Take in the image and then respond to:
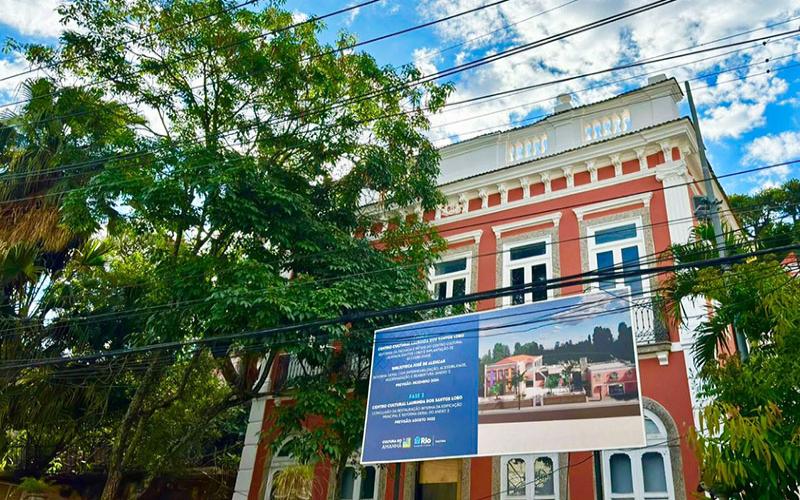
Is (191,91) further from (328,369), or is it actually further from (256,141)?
(328,369)

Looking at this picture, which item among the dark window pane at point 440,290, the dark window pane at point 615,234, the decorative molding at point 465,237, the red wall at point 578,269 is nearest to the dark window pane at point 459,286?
the dark window pane at point 440,290

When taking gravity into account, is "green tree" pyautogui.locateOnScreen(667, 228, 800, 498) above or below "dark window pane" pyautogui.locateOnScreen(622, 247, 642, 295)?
below

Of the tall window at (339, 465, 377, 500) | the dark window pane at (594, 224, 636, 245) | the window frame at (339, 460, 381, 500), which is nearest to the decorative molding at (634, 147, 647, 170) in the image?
the dark window pane at (594, 224, 636, 245)

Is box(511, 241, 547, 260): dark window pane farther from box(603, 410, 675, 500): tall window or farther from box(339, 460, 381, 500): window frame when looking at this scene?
box(339, 460, 381, 500): window frame

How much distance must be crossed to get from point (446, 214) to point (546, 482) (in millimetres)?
6042

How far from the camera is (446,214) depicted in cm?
1297

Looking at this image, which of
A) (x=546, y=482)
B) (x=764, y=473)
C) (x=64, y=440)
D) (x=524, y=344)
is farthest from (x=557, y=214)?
(x=64, y=440)

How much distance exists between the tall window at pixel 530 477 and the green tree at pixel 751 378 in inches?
146

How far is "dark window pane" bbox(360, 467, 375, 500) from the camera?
36.2ft

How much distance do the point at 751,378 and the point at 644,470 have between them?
389cm

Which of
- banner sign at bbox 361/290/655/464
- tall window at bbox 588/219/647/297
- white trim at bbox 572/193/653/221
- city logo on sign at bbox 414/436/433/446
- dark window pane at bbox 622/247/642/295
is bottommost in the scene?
city logo on sign at bbox 414/436/433/446

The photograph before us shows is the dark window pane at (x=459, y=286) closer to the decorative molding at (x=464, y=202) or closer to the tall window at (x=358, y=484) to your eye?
the decorative molding at (x=464, y=202)

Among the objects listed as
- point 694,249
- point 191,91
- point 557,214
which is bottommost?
point 694,249

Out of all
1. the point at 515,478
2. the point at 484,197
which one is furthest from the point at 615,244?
the point at 515,478
